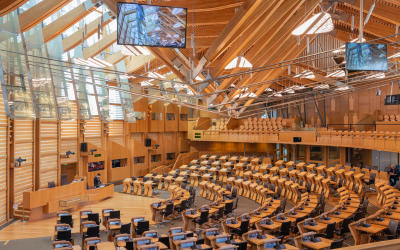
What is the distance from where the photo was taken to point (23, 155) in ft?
46.2

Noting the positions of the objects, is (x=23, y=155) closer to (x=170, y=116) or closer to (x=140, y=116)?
(x=140, y=116)

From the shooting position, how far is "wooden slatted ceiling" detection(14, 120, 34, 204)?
13.6 m

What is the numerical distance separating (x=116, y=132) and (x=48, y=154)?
637 centimetres

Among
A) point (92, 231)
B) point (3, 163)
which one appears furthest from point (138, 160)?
point (92, 231)

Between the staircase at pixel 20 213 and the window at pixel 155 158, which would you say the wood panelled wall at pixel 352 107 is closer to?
the window at pixel 155 158

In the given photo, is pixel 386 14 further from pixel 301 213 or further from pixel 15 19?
pixel 15 19

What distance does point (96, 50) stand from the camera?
48.9ft

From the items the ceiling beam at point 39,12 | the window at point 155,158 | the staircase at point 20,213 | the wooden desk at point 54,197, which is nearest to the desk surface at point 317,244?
the ceiling beam at point 39,12

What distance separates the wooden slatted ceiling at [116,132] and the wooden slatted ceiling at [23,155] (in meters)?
6.83

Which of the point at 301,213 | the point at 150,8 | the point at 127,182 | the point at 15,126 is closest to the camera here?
the point at 150,8

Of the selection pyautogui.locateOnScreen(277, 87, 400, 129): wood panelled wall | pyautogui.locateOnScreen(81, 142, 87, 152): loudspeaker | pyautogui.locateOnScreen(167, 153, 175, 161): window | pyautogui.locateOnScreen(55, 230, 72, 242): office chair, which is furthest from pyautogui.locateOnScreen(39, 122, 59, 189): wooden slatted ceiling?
pyautogui.locateOnScreen(277, 87, 400, 129): wood panelled wall

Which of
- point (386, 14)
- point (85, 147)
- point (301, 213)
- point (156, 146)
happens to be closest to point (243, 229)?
point (301, 213)

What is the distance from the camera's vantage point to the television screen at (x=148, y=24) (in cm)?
538

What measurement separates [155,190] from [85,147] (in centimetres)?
482
